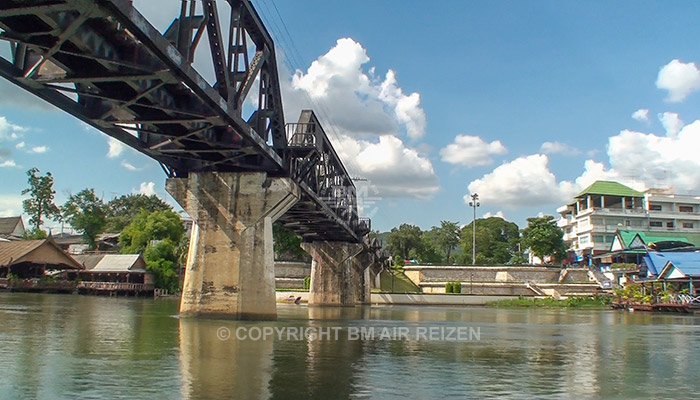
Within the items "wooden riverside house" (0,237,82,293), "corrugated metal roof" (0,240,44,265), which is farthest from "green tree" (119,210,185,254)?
"corrugated metal roof" (0,240,44,265)

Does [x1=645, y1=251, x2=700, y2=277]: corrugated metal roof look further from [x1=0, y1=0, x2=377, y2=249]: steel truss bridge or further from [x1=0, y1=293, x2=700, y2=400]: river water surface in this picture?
[x1=0, y1=0, x2=377, y2=249]: steel truss bridge

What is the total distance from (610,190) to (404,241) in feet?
156

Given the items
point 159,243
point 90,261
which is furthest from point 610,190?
point 90,261

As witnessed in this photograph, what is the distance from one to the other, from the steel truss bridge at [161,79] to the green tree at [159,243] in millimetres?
51708

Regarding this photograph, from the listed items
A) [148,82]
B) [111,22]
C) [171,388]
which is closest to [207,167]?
[148,82]

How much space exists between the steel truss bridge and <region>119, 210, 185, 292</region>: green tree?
170 feet

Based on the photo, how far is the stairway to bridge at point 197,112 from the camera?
15.3 m

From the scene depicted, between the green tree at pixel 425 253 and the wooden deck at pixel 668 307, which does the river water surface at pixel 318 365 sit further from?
the green tree at pixel 425 253

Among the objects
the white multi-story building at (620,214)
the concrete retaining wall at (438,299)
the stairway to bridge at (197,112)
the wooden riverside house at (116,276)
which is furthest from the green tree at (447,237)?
the stairway to bridge at (197,112)

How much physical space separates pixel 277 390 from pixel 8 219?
138 meters

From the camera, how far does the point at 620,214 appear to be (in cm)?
10469

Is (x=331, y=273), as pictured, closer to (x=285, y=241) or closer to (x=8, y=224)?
(x=285, y=241)

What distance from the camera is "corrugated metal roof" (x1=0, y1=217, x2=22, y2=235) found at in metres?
125

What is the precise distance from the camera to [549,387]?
13414 mm
